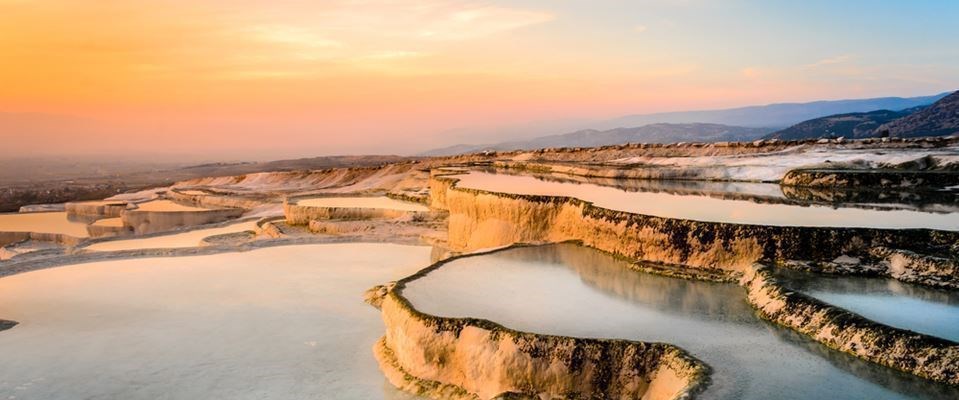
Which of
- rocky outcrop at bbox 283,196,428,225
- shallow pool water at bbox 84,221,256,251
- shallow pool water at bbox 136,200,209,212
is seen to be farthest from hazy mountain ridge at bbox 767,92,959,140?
shallow pool water at bbox 84,221,256,251

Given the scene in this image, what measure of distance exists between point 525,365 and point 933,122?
261 feet

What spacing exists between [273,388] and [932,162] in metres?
16.2

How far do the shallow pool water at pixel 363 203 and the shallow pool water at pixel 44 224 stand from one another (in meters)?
8.48

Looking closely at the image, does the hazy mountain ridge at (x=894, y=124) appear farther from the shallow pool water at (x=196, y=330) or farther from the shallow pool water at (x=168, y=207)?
the shallow pool water at (x=196, y=330)

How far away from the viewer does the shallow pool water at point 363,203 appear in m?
22.8

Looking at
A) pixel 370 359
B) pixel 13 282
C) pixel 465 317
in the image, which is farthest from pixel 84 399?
pixel 13 282

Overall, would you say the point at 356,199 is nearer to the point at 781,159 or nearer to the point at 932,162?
the point at 781,159

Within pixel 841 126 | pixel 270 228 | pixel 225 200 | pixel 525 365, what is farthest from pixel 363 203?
pixel 841 126

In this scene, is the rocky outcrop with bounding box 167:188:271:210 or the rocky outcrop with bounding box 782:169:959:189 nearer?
the rocky outcrop with bounding box 782:169:959:189

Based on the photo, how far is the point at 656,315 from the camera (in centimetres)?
736

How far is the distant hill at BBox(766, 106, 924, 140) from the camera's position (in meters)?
82.8

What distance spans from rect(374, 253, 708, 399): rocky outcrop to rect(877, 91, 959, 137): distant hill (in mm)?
70026

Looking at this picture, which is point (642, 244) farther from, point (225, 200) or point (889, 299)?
point (225, 200)

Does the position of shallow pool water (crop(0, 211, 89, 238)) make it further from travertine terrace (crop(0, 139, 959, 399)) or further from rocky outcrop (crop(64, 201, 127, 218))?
rocky outcrop (crop(64, 201, 127, 218))
